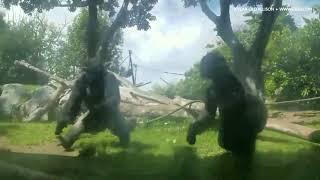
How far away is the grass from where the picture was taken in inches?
257

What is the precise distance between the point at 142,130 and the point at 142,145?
0.99 ft

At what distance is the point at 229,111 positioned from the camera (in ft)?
22.3

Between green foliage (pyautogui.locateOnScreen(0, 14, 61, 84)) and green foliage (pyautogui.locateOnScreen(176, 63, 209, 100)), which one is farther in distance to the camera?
green foliage (pyautogui.locateOnScreen(0, 14, 61, 84))

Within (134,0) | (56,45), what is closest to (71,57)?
(56,45)

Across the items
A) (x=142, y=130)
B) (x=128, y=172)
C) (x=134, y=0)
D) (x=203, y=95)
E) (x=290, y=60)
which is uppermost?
(x=134, y=0)

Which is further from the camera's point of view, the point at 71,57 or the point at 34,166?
the point at 71,57

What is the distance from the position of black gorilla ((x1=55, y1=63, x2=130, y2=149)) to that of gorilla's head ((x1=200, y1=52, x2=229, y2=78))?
4.23ft

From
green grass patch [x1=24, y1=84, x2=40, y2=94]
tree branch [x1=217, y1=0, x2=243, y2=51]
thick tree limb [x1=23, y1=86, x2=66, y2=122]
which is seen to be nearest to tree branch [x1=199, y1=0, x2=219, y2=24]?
tree branch [x1=217, y1=0, x2=243, y2=51]

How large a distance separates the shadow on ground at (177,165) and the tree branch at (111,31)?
134 centimetres

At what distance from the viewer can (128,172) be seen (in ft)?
21.7

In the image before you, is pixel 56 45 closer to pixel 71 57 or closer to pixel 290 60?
pixel 71 57

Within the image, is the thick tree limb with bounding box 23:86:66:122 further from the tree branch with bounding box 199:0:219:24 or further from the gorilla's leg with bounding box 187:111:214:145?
the tree branch with bounding box 199:0:219:24

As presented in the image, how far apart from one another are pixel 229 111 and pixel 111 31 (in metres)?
1.91

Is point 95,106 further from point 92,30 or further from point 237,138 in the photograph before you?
point 237,138
